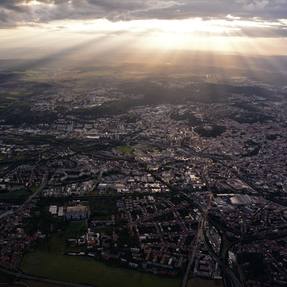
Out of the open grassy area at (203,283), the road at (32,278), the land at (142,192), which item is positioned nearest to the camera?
the road at (32,278)

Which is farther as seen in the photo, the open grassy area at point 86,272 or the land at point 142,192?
the land at point 142,192

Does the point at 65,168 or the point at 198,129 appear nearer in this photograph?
the point at 65,168

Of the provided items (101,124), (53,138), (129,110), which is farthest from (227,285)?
(129,110)

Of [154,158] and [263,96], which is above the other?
[154,158]

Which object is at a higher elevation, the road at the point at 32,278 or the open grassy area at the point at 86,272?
the road at the point at 32,278

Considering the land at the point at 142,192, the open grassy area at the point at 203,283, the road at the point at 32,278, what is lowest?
the land at the point at 142,192

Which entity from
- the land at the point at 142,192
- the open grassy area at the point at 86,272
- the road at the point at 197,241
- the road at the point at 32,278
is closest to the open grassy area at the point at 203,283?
the land at the point at 142,192

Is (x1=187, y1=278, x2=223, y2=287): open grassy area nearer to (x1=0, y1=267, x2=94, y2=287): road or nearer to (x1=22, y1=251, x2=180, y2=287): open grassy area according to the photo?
(x1=22, y1=251, x2=180, y2=287): open grassy area

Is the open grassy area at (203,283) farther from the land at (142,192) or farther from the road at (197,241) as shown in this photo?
the road at (197,241)

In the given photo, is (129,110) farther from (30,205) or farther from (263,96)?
(30,205)

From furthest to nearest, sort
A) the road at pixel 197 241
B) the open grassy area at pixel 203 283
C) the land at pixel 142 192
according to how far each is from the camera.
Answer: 1. the land at pixel 142 192
2. the road at pixel 197 241
3. the open grassy area at pixel 203 283

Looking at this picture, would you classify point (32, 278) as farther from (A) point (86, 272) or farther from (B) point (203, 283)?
(B) point (203, 283)
